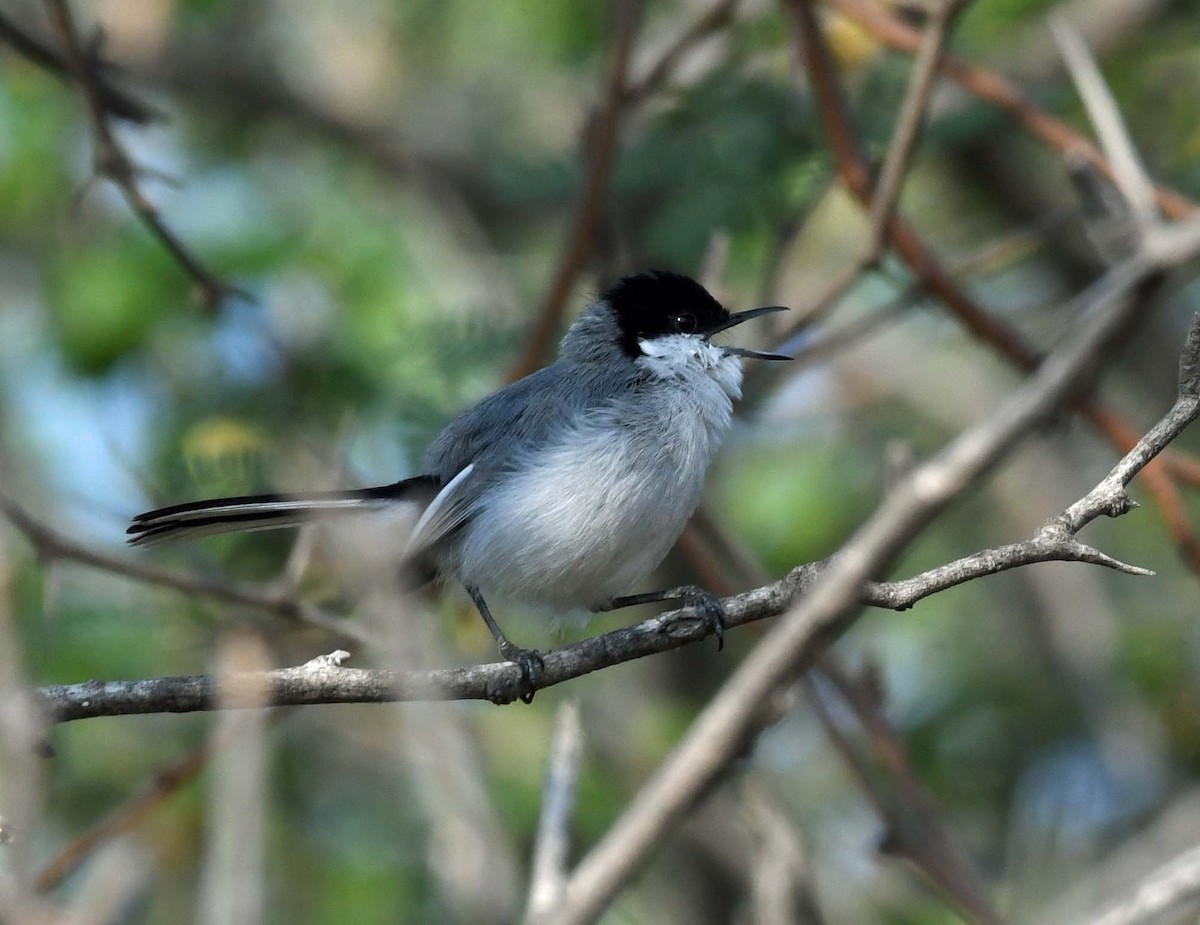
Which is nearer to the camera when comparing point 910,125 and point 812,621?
point 812,621

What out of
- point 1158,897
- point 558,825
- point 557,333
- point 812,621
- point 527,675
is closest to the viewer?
point 812,621

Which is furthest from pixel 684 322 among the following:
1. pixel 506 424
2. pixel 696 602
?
pixel 696 602

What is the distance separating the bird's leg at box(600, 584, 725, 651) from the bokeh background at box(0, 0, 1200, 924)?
0.87 feet

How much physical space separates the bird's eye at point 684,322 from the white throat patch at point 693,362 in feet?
0.18

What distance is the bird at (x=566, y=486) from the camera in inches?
122

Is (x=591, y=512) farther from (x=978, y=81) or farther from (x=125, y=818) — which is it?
(x=978, y=81)

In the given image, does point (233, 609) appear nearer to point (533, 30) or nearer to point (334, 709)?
point (334, 709)

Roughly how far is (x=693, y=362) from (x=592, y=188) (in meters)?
0.51

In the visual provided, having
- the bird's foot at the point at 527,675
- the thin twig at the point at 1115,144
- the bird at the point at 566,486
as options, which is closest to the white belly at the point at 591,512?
the bird at the point at 566,486

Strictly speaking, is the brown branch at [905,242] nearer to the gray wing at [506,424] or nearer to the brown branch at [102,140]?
the gray wing at [506,424]

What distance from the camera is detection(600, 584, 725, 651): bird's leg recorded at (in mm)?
2185

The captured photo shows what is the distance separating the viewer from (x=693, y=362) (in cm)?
350

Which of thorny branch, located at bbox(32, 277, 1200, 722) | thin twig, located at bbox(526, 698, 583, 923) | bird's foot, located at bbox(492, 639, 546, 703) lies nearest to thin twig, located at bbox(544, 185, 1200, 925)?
thin twig, located at bbox(526, 698, 583, 923)

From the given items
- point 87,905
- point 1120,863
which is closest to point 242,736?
point 87,905
